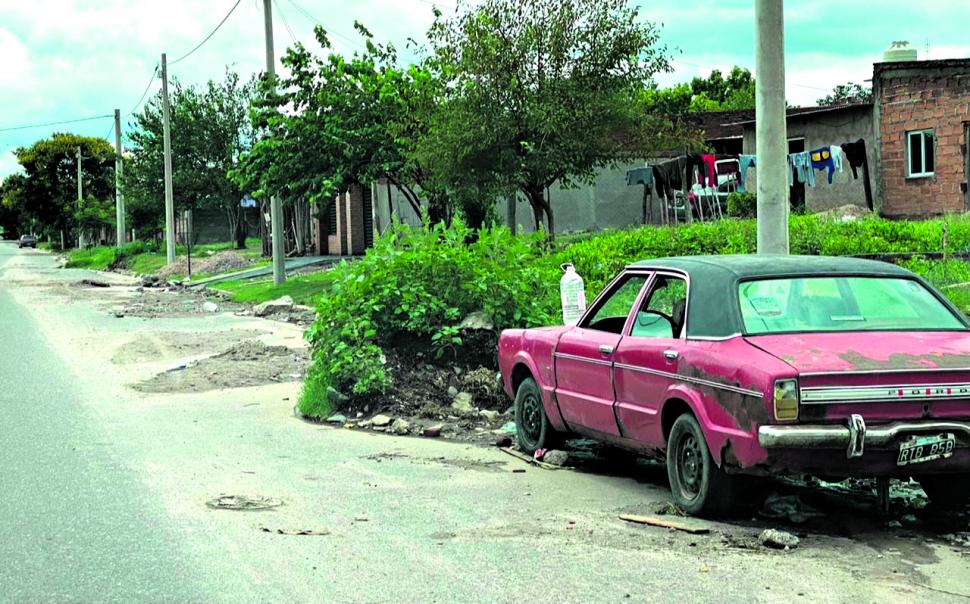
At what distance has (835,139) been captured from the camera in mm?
32188

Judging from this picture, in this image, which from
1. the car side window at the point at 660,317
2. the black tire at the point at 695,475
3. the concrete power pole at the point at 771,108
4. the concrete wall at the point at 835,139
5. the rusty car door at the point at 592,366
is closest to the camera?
the black tire at the point at 695,475

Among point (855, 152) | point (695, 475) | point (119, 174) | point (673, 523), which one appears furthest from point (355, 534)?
point (119, 174)

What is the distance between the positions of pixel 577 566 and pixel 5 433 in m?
6.89

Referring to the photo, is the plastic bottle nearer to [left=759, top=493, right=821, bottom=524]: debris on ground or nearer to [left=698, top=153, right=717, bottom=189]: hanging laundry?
[left=759, top=493, right=821, bottom=524]: debris on ground

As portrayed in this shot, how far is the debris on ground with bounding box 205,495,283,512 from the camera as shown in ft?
24.0

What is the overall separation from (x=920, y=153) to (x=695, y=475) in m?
24.7

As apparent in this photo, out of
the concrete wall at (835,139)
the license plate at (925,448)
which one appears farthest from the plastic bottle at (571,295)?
the concrete wall at (835,139)

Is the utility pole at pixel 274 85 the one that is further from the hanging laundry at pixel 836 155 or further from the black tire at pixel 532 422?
the black tire at pixel 532 422

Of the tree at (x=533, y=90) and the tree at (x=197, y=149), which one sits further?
the tree at (x=197, y=149)

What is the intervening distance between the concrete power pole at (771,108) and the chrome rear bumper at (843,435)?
4830 mm

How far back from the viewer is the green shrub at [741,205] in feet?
102

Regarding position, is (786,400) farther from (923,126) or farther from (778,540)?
(923,126)

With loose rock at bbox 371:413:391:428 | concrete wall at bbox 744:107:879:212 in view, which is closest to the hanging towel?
concrete wall at bbox 744:107:879:212

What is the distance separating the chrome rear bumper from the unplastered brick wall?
23675 mm
